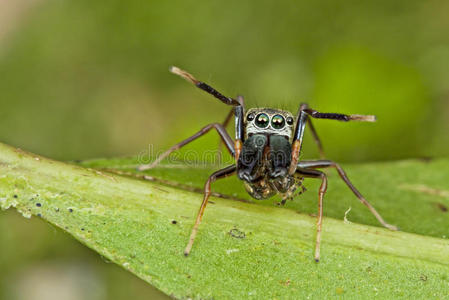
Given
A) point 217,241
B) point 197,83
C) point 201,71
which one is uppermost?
point 201,71

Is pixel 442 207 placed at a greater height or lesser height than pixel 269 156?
lesser

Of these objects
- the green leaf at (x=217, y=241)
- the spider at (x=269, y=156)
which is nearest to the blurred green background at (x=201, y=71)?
the spider at (x=269, y=156)

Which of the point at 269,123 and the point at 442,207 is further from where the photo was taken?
the point at 442,207

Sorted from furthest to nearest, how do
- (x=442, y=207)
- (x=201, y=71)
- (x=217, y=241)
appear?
1. (x=201, y=71)
2. (x=442, y=207)
3. (x=217, y=241)

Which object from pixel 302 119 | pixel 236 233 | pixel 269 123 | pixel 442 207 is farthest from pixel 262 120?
pixel 442 207

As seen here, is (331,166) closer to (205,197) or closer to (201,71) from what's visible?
(205,197)

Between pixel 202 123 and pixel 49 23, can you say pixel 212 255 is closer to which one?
pixel 202 123

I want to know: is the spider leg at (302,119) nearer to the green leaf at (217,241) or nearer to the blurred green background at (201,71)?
the green leaf at (217,241)
